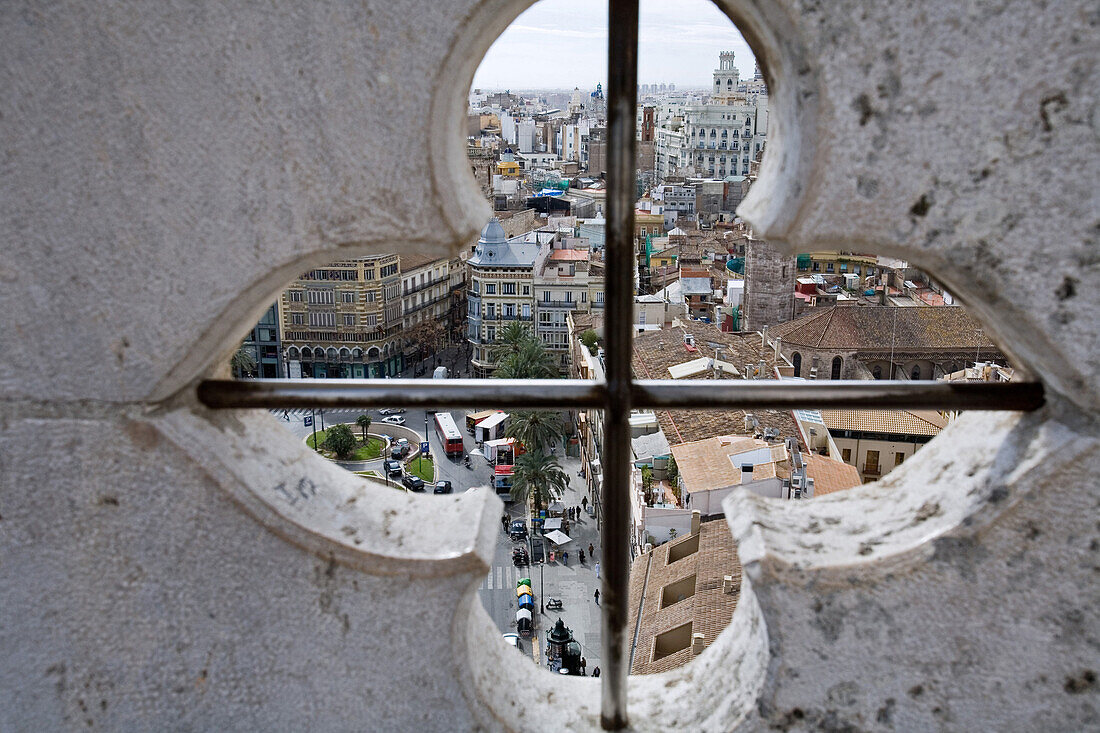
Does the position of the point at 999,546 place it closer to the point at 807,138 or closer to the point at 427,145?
the point at 807,138

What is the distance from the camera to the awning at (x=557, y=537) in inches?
800

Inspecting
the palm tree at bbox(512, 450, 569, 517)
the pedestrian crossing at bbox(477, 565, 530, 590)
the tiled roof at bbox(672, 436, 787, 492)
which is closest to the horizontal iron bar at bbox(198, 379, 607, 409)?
the tiled roof at bbox(672, 436, 787, 492)

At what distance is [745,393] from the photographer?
1062 millimetres

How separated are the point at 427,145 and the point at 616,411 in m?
0.35

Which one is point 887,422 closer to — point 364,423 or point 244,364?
point 364,423

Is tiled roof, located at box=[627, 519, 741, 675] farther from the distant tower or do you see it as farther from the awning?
the distant tower

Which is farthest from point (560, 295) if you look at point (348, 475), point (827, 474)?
point (348, 475)

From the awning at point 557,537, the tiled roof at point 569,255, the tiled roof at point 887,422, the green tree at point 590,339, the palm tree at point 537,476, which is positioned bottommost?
the awning at point 557,537

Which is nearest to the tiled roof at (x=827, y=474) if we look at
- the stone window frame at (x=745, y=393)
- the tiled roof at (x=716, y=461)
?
the tiled roof at (x=716, y=461)

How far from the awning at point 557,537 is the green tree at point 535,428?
1.81 metres

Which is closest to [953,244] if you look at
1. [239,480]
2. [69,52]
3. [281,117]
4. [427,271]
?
[281,117]

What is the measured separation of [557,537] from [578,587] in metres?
1.42

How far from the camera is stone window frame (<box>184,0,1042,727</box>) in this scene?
3.22 feet

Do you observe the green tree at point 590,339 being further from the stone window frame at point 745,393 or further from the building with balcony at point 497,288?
the stone window frame at point 745,393
